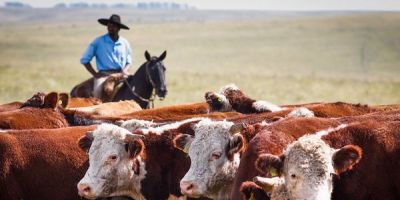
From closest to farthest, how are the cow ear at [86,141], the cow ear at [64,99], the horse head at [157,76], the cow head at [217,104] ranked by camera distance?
the cow ear at [86,141] < the cow head at [217,104] < the cow ear at [64,99] < the horse head at [157,76]

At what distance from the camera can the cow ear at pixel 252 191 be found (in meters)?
5.76

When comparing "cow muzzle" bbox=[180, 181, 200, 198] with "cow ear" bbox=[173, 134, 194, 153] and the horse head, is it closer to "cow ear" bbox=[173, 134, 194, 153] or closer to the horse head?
"cow ear" bbox=[173, 134, 194, 153]

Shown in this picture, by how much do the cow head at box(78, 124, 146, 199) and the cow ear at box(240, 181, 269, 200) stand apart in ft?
5.35

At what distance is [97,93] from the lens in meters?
14.9

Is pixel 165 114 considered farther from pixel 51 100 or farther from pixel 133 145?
pixel 133 145

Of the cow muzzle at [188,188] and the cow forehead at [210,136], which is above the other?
→ the cow forehead at [210,136]

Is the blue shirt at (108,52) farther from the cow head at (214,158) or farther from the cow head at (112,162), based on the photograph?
the cow head at (214,158)

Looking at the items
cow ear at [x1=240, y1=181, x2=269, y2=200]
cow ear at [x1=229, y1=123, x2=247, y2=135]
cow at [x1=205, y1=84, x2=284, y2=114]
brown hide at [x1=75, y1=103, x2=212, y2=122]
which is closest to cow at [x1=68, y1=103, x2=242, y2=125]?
brown hide at [x1=75, y1=103, x2=212, y2=122]

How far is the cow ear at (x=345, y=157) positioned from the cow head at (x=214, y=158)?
134 centimetres

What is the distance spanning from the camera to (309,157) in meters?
5.50

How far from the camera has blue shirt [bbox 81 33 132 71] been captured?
1516 centimetres

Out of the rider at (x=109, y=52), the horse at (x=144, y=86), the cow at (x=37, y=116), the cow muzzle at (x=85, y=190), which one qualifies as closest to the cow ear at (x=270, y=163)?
the cow muzzle at (x=85, y=190)

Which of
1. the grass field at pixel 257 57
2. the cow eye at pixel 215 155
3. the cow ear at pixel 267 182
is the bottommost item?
the grass field at pixel 257 57

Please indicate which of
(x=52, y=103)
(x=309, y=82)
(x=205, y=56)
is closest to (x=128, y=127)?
(x=52, y=103)
